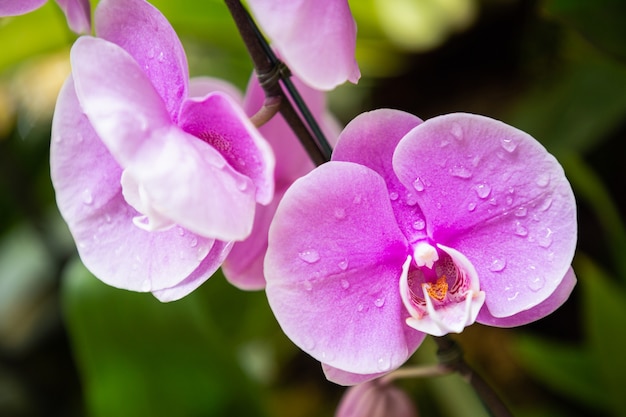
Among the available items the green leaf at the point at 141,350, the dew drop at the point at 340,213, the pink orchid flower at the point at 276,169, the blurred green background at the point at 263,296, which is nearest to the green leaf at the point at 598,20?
the blurred green background at the point at 263,296

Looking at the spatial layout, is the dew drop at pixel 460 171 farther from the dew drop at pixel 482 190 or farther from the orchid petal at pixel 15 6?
the orchid petal at pixel 15 6

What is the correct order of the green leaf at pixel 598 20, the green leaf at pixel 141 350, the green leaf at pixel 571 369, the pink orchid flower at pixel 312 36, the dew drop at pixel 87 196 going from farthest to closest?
the green leaf at pixel 571 369 → the green leaf at pixel 141 350 → the green leaf at pixel 598 20 → the dew drop at pixel 87 196 → the pink orchid flower at pixel 312 36

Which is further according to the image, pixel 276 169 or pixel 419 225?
pixel 276 169

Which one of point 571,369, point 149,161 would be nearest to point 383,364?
point 149,161

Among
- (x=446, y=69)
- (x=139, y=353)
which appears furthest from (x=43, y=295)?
(x=446, y=69)

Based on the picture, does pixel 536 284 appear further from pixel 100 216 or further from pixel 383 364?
pixel 100 216

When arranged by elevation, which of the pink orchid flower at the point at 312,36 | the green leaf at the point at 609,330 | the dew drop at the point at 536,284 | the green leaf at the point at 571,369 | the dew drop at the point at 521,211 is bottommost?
the green leaf at the point at 571,369
